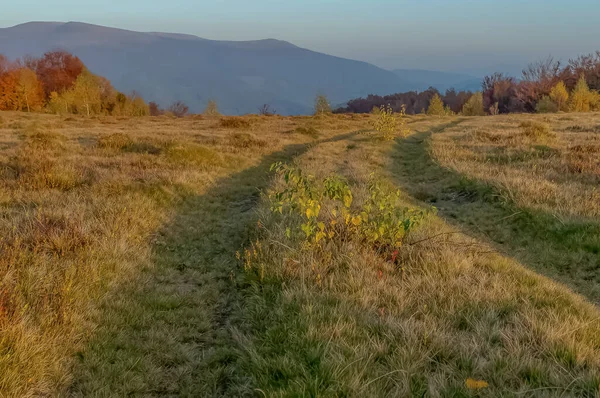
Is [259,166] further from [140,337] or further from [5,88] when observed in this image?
[5,88]

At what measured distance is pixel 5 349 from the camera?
356 centimetres

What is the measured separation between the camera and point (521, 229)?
930 centimetres

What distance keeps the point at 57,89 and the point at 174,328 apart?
89345 mm

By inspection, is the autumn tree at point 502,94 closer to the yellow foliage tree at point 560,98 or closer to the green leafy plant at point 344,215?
the yellow foliage tree at point 560,98

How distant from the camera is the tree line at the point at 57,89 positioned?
63.6m

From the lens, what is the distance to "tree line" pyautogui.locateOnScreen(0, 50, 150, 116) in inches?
2502

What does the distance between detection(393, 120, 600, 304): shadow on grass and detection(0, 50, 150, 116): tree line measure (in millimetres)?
66653

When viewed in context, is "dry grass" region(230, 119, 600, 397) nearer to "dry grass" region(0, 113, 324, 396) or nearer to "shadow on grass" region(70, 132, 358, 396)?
"shadow on grass" region(70, 132, 358, 396)

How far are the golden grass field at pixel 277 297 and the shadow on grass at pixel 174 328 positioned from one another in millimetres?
24

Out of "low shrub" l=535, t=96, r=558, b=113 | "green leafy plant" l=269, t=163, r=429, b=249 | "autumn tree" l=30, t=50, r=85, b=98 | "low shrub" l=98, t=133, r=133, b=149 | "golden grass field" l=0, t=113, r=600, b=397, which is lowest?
"golden grass field" l=0, t=113, r=600, b=397

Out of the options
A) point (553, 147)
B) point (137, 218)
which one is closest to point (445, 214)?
point (137, 218)

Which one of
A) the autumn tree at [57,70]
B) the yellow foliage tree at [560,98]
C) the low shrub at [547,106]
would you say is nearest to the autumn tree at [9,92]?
the autumn tree at [57,70]

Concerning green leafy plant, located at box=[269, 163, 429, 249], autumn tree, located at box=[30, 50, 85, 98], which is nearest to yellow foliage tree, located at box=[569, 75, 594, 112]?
green leafy plant, located at box=[269, 163, 429, 249]

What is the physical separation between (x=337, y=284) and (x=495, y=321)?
202cm
